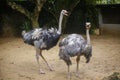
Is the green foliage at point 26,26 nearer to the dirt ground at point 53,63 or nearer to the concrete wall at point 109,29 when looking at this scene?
the dirt ground at point 53,63

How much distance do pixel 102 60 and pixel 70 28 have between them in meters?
4.70

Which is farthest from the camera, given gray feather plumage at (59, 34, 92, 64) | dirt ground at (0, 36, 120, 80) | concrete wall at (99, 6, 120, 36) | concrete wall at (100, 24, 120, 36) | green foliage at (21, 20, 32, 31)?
concrete wall at (99, 6, 120, 36)

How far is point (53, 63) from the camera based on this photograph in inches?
333

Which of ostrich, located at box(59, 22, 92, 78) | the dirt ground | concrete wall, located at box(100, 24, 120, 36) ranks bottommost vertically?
the dirt ground

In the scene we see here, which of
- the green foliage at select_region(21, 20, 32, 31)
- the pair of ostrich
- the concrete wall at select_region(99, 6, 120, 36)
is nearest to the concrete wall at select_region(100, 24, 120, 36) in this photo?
the concrete wall at select_region(99, 6, 120, 36)

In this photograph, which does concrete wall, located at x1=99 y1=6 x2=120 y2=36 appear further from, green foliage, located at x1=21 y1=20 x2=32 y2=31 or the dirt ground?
green foliage, located at x1=21 y1=20 x2=32 y2=31

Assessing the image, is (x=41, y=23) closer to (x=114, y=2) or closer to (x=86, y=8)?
(x=86, y=8)

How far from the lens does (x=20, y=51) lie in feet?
32.7

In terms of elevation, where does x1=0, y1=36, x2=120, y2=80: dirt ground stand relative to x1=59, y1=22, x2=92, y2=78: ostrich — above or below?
below

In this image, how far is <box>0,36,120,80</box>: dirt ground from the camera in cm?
736

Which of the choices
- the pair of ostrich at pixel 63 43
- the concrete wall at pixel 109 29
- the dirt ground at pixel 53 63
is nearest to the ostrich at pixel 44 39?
the pair of ostrich at pixel 63 43

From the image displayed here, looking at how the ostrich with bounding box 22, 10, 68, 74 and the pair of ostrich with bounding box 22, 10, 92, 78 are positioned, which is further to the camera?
the ostrich with bounding box 22, 10, 68, 74

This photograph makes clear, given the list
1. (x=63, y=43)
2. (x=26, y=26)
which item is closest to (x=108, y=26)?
(x=26, y=26)

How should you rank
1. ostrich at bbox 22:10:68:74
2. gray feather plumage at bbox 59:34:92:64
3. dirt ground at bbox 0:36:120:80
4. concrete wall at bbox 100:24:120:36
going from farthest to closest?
concrete wall at bbox 100:24:120:36 < ostrich at bbox 22:10:68:74 < dirt ground at bbox 0:36:120:80 < gray feather plumage at bbox 59:34:92:64
